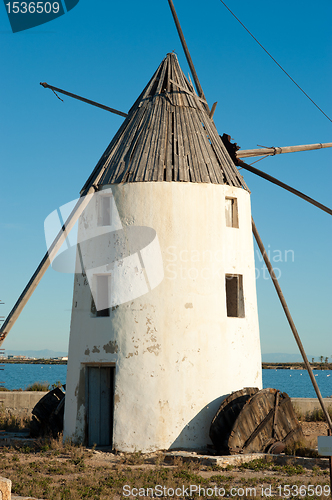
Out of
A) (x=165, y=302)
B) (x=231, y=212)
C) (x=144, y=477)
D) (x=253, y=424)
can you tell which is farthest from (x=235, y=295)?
(x=144, y=477)

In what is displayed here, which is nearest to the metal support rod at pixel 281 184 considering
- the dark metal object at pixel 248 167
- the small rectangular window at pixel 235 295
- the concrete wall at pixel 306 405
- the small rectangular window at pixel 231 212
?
the dark metal object at pixel 248 167

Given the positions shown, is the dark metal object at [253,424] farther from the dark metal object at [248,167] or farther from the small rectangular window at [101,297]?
the dark metal object at [248,167]

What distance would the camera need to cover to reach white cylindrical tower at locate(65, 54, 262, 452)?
13203 mm

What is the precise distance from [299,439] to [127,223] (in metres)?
6.86

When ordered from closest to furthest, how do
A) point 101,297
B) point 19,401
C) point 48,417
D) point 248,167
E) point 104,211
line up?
point 101,297, point 104,211, point 48,417, point 248,167, point 19,401

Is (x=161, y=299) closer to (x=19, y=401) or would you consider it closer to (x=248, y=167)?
(x=248, y=167)

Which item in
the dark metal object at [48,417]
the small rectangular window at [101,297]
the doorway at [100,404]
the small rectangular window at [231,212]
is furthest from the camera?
the dark metal object at [48,417]

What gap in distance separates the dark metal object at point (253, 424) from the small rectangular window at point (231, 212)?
4.34m

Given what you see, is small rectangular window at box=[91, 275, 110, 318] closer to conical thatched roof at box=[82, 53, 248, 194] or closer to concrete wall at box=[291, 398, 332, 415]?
conical thatched roof at box=[82, 53, 248, 194]

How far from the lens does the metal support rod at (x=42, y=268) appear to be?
12791 mm

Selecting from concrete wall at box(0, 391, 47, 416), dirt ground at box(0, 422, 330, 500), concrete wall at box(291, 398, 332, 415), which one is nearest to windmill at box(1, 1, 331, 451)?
dirt ground at box(0, 422, 330, 500)

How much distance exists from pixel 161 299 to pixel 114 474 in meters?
4.20

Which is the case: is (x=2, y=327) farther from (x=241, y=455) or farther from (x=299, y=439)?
(x=299, y=439)

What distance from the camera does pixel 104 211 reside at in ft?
49.2
